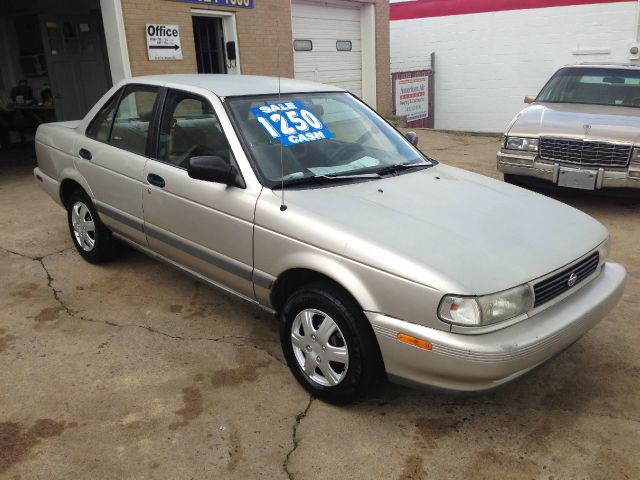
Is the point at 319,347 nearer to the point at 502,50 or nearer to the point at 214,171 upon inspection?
the point at 214,171

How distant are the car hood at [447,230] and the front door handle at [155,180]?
1.09 metres

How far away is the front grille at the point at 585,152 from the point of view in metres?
5.98

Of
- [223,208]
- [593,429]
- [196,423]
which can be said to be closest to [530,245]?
[593,429]

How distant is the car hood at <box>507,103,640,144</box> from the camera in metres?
6.02

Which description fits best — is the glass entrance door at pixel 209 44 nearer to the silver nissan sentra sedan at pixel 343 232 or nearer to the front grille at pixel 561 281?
the silver nissan sentra sedan at pixel 343 232

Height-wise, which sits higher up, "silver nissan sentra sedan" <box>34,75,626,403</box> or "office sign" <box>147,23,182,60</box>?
"office sign" <box>147,23,182,60</box>

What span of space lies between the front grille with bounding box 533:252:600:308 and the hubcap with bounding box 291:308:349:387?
0.95m

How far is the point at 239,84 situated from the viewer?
155 inches

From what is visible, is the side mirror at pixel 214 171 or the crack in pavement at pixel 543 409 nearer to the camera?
the crack in pavement at pixel 543 409

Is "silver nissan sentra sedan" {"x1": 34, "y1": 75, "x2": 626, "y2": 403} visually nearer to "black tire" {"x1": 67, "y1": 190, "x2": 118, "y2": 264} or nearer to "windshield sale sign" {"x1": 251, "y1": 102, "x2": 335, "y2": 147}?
"windshield sale sign" {"x1": 251, "y1": 102, "x2": 335, "y2": 147}

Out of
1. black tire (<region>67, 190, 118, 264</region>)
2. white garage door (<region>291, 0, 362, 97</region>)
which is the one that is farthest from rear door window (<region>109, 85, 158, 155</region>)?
white garage door (<region>291, 0, 362, 97</region>)

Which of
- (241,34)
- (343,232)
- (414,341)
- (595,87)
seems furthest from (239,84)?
(241,34)

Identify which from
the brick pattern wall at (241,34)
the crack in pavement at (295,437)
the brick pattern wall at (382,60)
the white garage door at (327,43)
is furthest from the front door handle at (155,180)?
the brick pattern wall at (382,60)

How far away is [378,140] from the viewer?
160 inches
